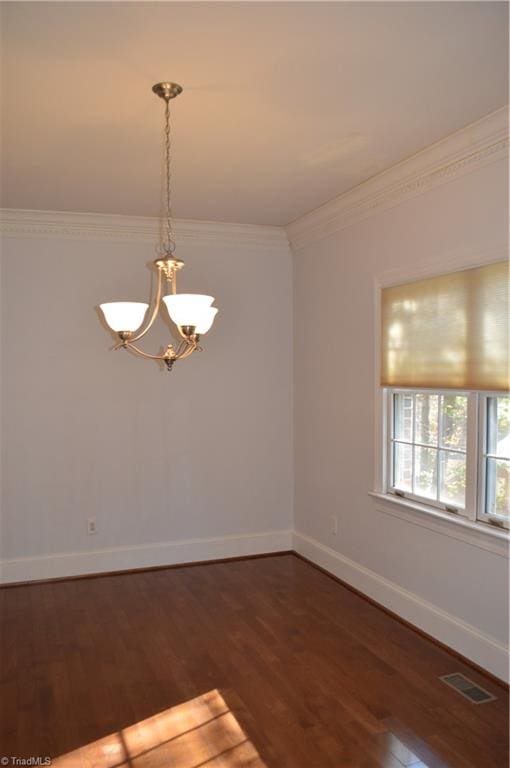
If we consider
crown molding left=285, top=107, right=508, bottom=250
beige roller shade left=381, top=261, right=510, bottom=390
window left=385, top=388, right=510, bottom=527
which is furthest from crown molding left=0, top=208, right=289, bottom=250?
window left=385, top=388, right=510, bottom=527

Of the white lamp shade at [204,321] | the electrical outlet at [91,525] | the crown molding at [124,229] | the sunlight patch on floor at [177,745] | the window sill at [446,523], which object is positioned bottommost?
the sunlight patch on floor at [177,745]

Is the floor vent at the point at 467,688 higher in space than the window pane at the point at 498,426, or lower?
lower

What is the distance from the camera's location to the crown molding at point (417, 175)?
2.91 meters

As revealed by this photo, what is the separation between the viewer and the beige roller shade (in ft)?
9.62

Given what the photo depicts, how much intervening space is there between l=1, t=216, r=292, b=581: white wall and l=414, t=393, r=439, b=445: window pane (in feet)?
5.56

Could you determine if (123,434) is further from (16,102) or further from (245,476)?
(16,102)

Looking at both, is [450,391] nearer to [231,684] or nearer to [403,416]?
[403,416]

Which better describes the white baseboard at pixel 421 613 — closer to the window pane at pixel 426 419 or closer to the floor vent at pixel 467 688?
the floor vent at pixel 467 688

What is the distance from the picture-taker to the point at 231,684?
2.98m

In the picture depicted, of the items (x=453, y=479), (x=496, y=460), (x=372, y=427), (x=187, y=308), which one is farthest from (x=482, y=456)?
(x=187, y=308)

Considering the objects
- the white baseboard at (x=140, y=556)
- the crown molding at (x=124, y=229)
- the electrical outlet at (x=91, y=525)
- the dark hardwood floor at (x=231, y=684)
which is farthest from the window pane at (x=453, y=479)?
the electrical outlet at (x=91, y=525)

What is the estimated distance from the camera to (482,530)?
301 cm

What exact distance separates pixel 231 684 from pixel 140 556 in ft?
6.33

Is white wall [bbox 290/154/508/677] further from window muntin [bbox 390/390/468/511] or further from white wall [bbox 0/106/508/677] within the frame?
window muntin [bbox 390/390/468/511]
